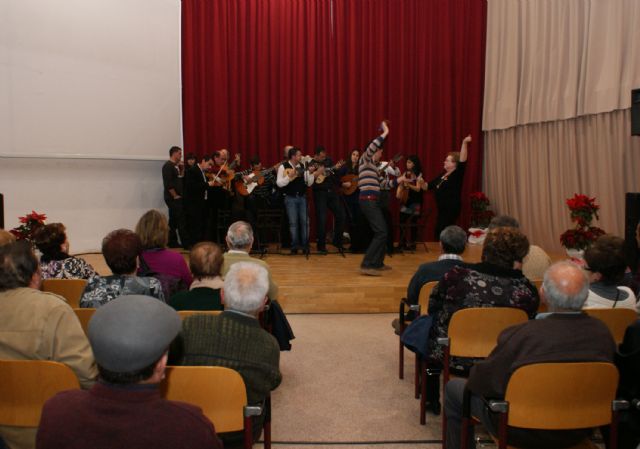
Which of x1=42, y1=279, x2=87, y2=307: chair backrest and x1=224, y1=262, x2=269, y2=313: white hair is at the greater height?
x1=224, y1=262, x2=269, y2=313: white hair

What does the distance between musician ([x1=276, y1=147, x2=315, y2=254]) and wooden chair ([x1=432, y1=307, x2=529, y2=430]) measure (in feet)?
16.5

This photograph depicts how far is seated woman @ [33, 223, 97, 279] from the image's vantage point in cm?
356

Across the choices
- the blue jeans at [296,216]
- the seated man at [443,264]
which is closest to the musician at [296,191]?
the blue jeans at [296,216]

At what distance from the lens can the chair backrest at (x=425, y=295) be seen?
3495mm

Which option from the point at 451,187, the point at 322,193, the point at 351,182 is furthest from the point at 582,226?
the point at 322,193

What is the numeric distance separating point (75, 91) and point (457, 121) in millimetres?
6175

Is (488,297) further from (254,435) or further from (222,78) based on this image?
(222,78)

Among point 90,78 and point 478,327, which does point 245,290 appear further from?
point 90,78

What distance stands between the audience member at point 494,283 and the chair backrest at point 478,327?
96 mm

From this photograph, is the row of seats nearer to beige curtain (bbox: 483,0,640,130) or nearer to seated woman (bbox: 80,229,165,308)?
seated woman (bbox: 80,229,165,308)

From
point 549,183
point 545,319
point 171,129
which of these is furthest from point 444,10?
point 545,319

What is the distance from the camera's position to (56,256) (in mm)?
3691

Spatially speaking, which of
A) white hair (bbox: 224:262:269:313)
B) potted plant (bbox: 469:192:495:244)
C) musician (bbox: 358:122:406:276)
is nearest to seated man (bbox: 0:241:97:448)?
white hair (bbox: 224:262:269:313)

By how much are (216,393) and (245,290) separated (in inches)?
17.0
